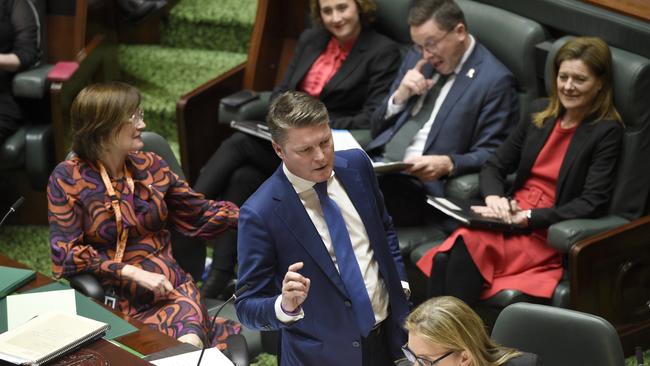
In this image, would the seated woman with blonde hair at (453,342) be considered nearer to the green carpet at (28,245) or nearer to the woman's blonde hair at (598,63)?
the woman's blonde hair at (598,63)

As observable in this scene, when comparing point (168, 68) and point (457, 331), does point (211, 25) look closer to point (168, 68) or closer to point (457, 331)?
point (168, 68)

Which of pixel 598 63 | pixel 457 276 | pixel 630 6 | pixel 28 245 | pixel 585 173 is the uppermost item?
pixel 630 6

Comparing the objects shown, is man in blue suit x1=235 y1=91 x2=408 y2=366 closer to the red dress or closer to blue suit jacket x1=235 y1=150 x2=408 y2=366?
blue suit jacket x1=235 y1=150 x2=408 y2=366

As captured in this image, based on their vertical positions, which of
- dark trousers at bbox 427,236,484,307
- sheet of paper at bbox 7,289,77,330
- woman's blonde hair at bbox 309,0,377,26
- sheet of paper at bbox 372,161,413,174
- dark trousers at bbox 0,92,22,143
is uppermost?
woman's blonde hair at bbox 309,0,377,26

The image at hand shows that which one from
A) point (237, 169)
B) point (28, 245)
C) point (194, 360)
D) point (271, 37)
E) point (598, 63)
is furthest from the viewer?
point (271, 37)

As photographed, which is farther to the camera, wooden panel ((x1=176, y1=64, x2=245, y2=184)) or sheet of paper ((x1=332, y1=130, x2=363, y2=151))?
wooden panel ((x1=176, y1=64, x2=245, y2=184))

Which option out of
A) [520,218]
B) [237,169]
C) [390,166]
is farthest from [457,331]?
[237,169]

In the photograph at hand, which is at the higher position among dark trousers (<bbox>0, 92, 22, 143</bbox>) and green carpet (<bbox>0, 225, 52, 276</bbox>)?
dark trousers (<bbox>0, 92, 22, 143</bbox>)

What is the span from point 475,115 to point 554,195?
16.6 inches

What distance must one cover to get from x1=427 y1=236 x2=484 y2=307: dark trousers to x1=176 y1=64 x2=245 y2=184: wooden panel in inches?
54.7

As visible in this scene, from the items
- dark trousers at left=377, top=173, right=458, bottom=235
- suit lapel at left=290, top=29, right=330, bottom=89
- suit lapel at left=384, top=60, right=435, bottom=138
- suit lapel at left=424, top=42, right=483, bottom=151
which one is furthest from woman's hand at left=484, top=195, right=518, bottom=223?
suit lapel at left=290, top=29, right=330, bottom=89

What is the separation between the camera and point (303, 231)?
2.54m

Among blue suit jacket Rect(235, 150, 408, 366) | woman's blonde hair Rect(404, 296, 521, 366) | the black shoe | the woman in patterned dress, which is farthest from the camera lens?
the black shoe

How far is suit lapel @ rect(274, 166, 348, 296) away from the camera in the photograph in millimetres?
2533
